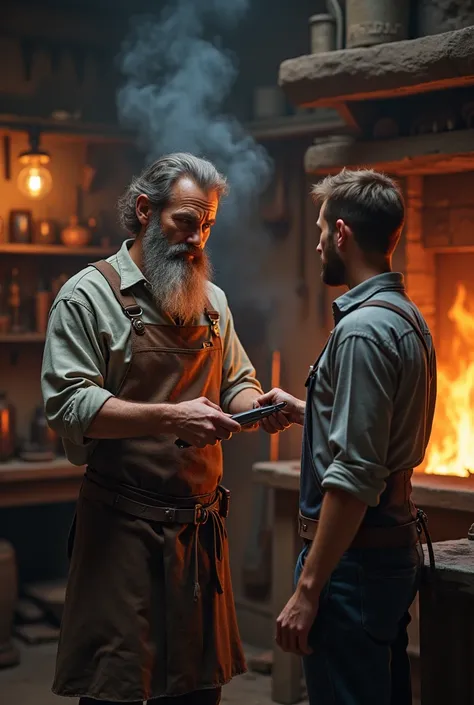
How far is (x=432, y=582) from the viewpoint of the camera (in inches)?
111

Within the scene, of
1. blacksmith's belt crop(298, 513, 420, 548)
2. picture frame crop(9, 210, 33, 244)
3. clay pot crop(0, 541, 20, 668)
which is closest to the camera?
blacksmith's belt crop(298, 513, 420, 548)

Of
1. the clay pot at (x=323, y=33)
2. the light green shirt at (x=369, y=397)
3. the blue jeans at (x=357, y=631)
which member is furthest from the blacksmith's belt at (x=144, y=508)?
the clay pot at (x=323, y=33)

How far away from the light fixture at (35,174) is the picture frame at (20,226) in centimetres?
17

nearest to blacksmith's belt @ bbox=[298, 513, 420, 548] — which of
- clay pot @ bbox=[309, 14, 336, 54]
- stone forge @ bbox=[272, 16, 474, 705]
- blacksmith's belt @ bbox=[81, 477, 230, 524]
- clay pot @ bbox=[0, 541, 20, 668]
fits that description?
blacksmith's belt @ bbox=[81, 477, 230, 524]

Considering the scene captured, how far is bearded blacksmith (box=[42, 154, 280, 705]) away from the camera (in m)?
3.09

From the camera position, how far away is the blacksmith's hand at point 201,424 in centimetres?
305

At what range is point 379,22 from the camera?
180 inches

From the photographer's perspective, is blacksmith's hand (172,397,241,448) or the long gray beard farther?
the long gray beard

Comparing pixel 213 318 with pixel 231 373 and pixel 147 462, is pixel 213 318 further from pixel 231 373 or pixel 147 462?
pixel 147 462

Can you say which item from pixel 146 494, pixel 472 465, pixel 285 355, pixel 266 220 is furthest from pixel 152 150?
pixel 146 494

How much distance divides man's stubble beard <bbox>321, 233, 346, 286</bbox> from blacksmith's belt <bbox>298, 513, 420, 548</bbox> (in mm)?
641

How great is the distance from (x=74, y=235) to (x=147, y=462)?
11.5 ft

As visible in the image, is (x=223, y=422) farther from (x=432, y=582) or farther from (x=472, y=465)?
(x=472, y=465)

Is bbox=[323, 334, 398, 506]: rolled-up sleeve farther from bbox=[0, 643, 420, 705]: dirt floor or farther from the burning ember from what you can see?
bbox=[0, 643, 420, 705]: dirt floor
